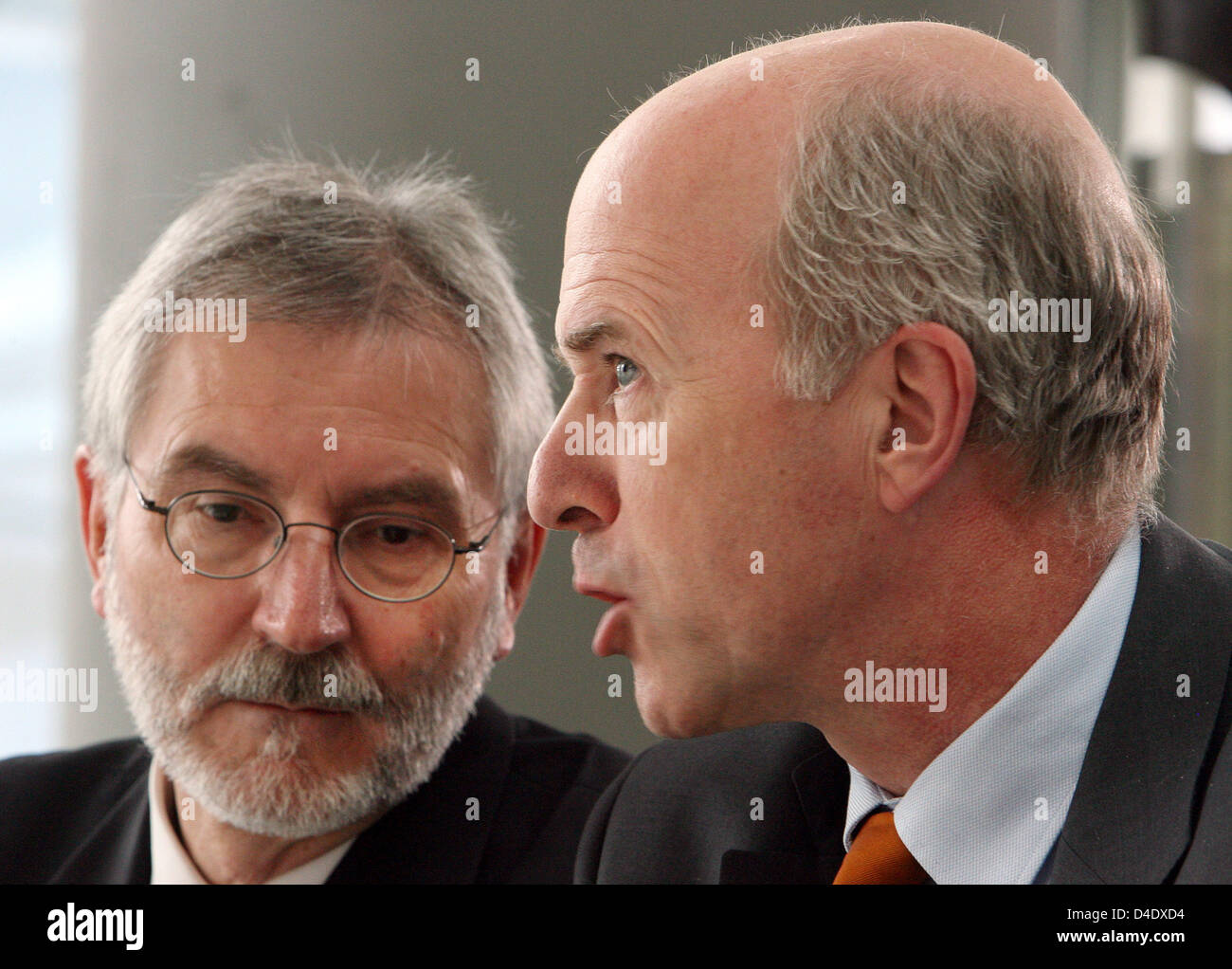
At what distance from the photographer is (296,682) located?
4.30ft

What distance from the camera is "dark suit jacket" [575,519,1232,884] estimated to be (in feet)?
3.21

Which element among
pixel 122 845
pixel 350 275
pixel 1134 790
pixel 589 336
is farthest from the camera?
pixel 122 845

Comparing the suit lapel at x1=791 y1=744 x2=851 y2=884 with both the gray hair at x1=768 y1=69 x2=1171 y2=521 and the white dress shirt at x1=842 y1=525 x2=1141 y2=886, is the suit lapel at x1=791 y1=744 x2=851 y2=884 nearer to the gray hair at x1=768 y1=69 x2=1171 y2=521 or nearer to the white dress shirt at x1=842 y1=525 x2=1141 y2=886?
the white dress shirt at x1=842 y1=525 x2=1141 y2=886

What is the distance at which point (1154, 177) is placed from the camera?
1341 mm

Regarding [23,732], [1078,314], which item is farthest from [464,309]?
[23,732]

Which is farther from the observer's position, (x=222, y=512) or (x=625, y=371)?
(x=222, y=512)

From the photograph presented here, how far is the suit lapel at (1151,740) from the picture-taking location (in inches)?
38.7

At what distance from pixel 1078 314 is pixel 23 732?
133 centimetres

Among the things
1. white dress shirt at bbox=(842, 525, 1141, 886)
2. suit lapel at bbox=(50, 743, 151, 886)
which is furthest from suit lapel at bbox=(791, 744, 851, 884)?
suit lapel at bbox=(50, 743, 151, 886)

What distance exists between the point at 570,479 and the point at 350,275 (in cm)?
41

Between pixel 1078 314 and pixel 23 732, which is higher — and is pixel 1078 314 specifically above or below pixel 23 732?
above

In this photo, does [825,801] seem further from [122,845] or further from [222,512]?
[122,845]

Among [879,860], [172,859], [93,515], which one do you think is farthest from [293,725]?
[879,860]
